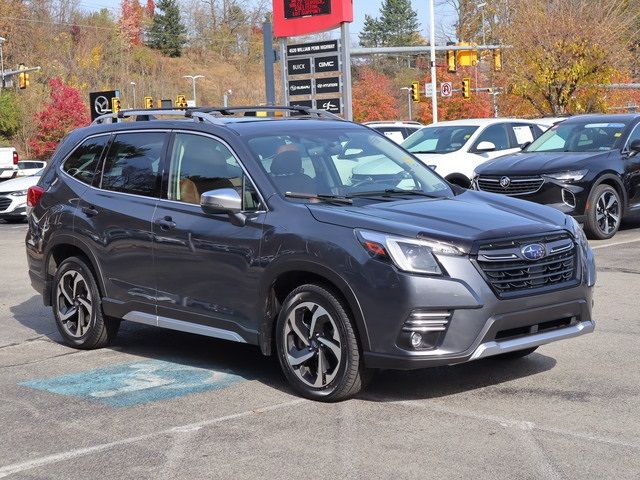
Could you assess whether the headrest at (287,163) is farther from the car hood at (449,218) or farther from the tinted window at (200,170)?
the car hood at (449,218)

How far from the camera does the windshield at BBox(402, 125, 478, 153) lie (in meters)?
18.5

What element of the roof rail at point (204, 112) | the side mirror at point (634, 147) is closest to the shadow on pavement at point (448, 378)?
the roof rail at point (204, 112)

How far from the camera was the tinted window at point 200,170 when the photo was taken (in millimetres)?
7145

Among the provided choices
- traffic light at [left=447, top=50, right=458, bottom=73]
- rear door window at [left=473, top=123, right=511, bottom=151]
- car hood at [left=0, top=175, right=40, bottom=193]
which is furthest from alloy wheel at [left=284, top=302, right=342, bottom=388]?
traffic light at [left=447, top=50, right=458, bottom=73]

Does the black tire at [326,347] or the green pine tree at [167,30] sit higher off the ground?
the green pine tree at [167,30]

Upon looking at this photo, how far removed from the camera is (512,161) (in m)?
15.2

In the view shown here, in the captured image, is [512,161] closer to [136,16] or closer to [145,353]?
[145,353]

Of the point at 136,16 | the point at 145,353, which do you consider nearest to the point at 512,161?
the point at 145,353

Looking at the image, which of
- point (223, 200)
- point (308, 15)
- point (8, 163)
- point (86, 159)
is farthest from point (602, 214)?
point (8, 163)

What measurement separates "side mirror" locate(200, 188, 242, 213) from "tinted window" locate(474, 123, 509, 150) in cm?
1193

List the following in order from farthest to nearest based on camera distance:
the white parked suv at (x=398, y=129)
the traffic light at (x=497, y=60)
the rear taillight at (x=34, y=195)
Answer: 1. the traffic light at (x=497, y=60)
2. the white parked suv at (x=398, y=129)
3. the rear taillight at (x=34, y=195)

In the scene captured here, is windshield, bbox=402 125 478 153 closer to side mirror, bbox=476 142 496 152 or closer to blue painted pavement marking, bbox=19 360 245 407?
side mirror, bbox=476 142 496 152

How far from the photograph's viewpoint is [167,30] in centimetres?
11194

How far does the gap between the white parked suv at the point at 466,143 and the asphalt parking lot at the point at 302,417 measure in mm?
9515
